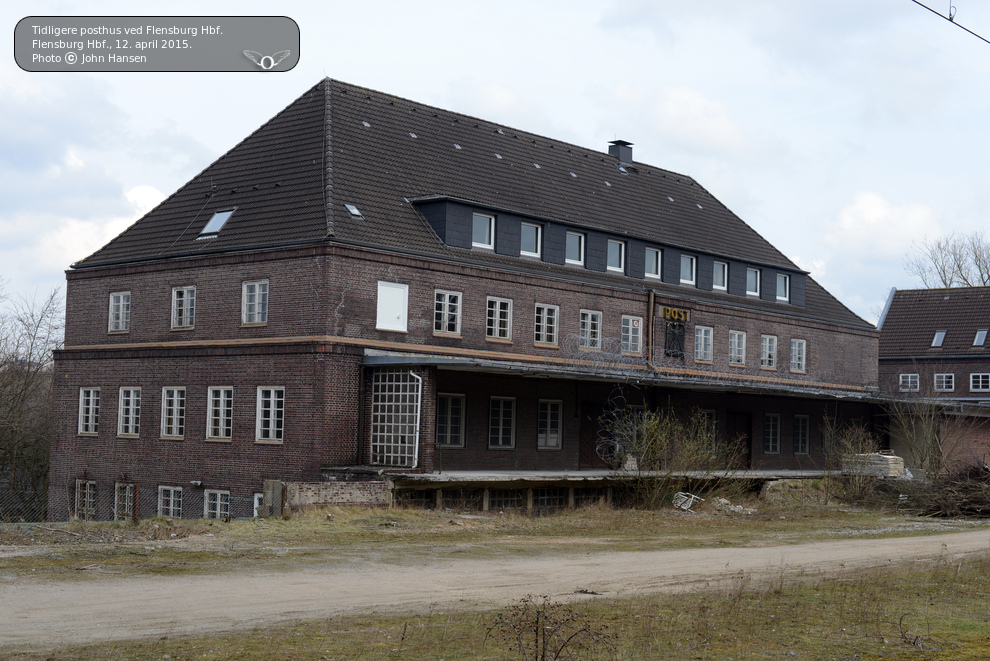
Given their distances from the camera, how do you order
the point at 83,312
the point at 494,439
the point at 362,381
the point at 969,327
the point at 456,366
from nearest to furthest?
the point at 456,366 → the point at 362,381 → the point at 494,439 → the point at 83,312 → the point at 969,327

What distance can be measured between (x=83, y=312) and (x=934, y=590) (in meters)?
28.0

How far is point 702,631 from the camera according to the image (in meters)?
12.3

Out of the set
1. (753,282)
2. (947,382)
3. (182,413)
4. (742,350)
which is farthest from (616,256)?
(947,382)

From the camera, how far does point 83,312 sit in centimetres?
3622

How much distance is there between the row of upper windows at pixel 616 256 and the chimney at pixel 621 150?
6.50 metres

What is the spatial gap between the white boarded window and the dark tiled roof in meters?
43.1

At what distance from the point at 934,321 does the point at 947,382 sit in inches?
156

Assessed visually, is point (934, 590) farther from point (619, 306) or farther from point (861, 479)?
point (619, 306)

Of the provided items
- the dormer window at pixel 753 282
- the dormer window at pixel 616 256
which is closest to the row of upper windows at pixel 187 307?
the dormer window at pixel 616 256

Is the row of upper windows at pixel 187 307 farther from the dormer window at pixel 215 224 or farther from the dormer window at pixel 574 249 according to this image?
the dormer window at pixel 574 249

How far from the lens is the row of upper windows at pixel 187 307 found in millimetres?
31297

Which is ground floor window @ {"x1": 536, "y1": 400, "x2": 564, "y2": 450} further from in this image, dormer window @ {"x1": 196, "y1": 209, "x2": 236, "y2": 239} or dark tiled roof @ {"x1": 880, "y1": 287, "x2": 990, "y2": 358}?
dark tiled roof @ {"x1": 880, "y1": 287, "x2": 990, "y2": 358}

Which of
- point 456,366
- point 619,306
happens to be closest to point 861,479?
point 619,306

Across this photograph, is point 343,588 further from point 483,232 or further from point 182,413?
point 483,232
